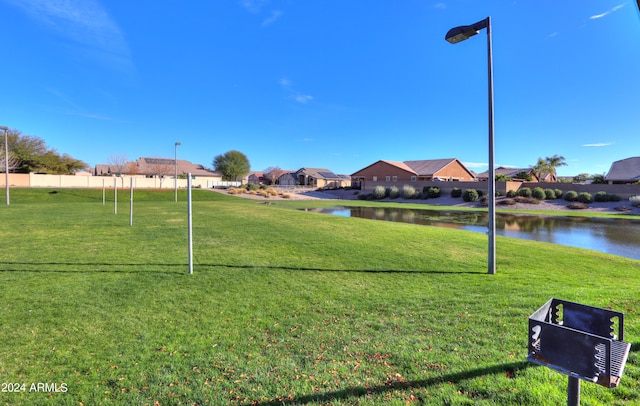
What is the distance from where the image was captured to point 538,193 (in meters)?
39.9

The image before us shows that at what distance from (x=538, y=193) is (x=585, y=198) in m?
4.69

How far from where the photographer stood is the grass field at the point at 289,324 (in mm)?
2963

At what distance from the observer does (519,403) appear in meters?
2.66

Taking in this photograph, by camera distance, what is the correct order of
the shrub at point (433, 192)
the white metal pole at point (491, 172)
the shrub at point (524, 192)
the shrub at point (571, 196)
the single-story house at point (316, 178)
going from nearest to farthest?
the white metal pole at point (491, 172) → the shrub at point (571, 196) → the shrub at point (524, 192) → the shrub at point (433, 192) → the single-story house at point (316, 178)

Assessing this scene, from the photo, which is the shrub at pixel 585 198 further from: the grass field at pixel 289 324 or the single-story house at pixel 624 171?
the grass field at pixel 289 324

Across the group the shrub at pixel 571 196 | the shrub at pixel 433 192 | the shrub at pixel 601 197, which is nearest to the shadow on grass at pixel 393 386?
the shrub at pixel 571 196

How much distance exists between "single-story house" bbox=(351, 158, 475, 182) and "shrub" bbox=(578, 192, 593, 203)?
72.7 feet

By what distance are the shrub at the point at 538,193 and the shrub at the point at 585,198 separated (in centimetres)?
354

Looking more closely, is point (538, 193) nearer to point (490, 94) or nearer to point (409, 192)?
point (409, 192)

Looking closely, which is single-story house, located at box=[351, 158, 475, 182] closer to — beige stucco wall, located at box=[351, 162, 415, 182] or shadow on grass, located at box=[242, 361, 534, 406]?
beige stucco wall, located at box=[351, 162, 415, 182]

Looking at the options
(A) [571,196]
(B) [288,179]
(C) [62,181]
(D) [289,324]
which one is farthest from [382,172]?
(D) [289,324]

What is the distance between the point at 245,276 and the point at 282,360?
368 cm

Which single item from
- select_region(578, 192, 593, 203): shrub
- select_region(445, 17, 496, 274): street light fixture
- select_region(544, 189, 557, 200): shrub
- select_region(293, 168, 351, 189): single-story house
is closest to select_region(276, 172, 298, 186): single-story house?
select_region(293, 168, 351, 189): single-story house

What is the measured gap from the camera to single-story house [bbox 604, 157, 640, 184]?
48.5 m
